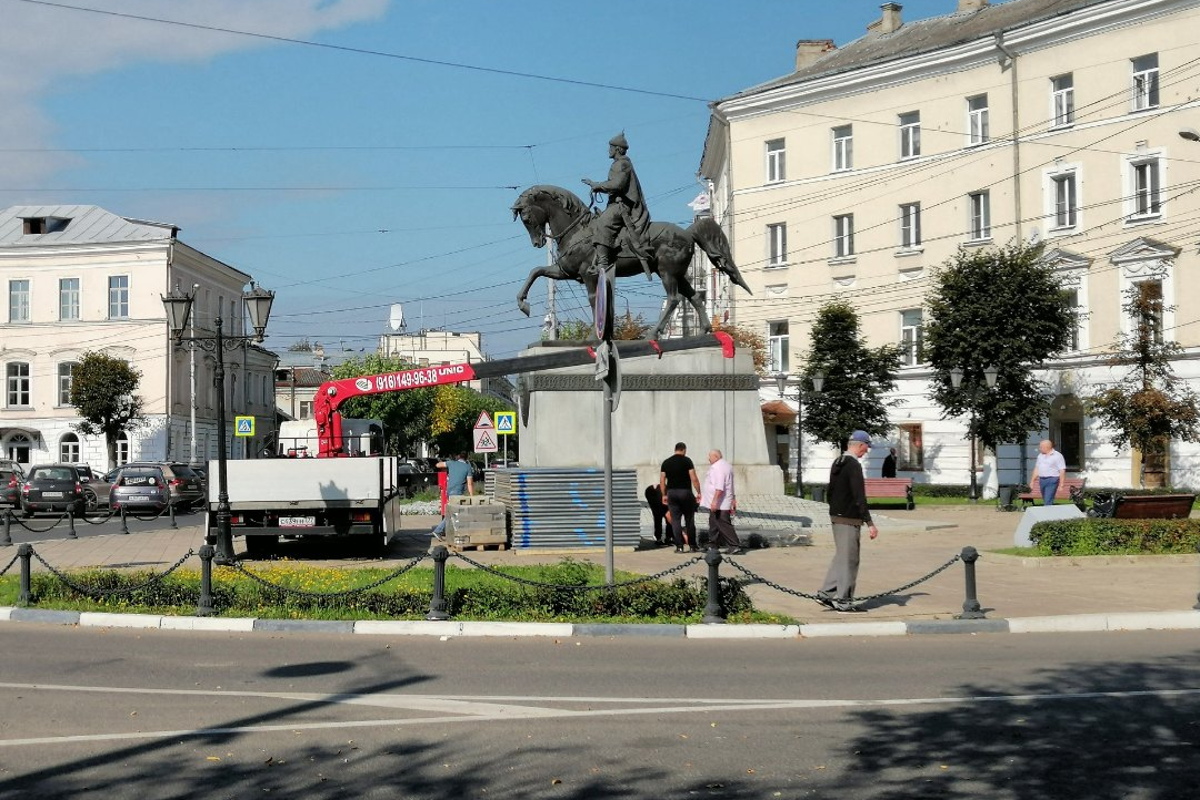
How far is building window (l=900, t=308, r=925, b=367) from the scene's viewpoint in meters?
51.3

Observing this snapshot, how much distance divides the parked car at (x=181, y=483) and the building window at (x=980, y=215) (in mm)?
27783

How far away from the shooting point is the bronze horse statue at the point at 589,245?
2739 cm

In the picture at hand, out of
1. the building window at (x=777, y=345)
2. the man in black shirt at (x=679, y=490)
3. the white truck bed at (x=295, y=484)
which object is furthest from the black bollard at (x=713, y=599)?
the building window at (x=777, y=345)

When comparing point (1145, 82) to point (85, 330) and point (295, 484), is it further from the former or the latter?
point (85, 330)

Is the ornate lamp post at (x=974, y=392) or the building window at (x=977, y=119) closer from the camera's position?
the ornate lamp post at (x=974, y=392)

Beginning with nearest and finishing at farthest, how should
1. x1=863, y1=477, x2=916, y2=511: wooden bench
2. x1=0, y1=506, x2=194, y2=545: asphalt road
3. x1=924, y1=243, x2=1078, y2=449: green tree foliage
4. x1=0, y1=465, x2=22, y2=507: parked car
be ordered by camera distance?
x1=0, y1=506, x2=194, y2=545: asphalt road → x1=863, y1=477, x2=916, y2=511: wooden bench → x1=0, y1=465, x2=22, y2=507: parked car → x1=924, y1=243, x2=1078, y2=449: green tree foliage

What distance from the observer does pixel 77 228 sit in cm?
7406

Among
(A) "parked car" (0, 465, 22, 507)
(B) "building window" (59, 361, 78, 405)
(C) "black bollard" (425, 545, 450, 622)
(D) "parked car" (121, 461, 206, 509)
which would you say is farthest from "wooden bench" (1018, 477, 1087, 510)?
(B) "building window" (59, 361, 78, 405)

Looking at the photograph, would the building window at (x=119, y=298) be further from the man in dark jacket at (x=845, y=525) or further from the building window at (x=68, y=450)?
the man in dark jacket at (x=845, y=525)

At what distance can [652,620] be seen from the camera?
45.3ft

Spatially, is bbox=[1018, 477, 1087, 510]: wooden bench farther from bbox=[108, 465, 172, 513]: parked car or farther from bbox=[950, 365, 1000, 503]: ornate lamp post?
bbox=[108, 465, 172, 513]: parked car

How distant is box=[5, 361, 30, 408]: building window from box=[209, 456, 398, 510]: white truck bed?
55245 mm

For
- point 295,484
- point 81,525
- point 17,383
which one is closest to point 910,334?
point 81,525

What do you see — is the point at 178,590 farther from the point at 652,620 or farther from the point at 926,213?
the point at 926,213
